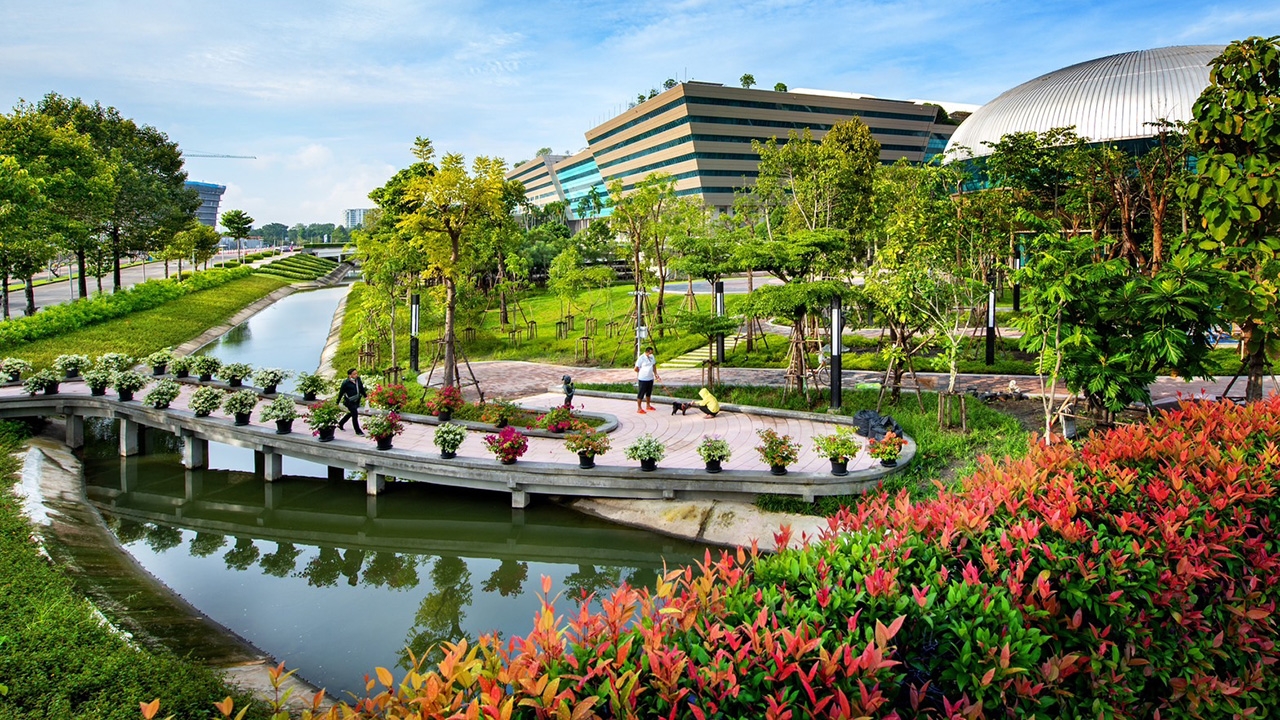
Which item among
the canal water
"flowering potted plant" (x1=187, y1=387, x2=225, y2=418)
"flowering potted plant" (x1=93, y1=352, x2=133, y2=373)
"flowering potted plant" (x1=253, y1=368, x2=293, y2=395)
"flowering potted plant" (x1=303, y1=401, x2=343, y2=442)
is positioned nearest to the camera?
the canal water

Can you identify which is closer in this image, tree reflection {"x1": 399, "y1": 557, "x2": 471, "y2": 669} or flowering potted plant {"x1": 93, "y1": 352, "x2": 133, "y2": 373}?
tree reflection {"x1": 399, "y1": 557, "x2": 471, "y2": 669}

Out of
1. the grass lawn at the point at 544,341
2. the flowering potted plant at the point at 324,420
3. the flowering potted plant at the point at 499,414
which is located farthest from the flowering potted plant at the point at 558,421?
the grass lawn at the point at 544,341

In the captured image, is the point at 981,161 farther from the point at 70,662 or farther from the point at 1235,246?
the point at 70,662

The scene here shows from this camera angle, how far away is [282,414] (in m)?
14.1

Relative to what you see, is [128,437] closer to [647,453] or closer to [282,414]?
[282,414]

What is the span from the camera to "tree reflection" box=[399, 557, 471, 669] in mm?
9000

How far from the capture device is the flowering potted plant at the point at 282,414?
46.2 ft

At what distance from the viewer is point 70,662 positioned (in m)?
6.41

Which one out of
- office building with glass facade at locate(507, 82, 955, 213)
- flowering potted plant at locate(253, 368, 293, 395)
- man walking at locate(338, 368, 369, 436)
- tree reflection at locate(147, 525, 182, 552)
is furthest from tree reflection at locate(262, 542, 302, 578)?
office building with glass facade at locate(507, 82, 955, 213)

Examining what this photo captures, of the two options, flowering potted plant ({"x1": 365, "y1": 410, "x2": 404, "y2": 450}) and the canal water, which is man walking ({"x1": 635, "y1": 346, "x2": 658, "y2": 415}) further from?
flowering potted plant ({"x1": 365, "y1": 410, "x2": 404, "y2": 450})

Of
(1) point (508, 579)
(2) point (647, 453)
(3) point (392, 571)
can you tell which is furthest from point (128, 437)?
(2) point (647, 453)

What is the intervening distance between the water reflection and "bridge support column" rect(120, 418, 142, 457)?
1466 mm

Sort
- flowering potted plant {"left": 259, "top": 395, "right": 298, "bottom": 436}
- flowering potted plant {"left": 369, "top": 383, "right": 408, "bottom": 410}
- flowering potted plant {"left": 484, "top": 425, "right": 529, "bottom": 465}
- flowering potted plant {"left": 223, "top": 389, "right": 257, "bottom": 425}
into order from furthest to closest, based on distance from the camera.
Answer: flowering potted plant {"left": 369, "top": 383, "right": 408, "bottom": 410}
flowering potted plant {"left": 223, "top": 389, "right": 257, "bottom": 425}
flowering potted plant {"left": 259, "top": 395, "right": 298, "bottom": 436}
flowering potted plant {"left": 484, "top": 425, "right": 529, "bottom": 465}

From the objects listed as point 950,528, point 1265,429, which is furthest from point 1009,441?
point 950,528
